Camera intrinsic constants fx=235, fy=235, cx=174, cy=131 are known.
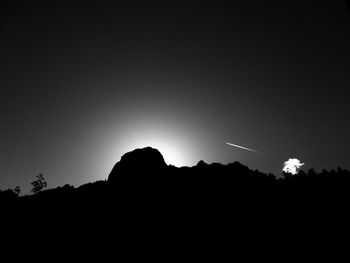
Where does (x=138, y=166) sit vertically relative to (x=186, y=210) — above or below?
above

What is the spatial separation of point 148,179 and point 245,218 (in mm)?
19587

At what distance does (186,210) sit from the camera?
1432 inches

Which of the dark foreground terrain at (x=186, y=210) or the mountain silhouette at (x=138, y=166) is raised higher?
the mountain silhouette at (x=138, y=166)

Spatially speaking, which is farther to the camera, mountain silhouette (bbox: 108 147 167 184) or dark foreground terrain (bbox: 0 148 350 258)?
mountain silhouette (bbox: 108 147 167 184)

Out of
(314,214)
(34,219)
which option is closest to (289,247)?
(314,214)

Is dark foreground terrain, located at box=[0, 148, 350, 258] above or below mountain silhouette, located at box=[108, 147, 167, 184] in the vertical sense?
below

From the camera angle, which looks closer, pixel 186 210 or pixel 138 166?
pixel 186 210

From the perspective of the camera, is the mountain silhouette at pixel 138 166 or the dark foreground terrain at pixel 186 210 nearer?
the dark foreground terrain at pixel 186 210

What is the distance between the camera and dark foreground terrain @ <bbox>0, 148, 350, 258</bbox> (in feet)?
100

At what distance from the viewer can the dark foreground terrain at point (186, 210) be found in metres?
30.6

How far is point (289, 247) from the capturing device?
27906 mm

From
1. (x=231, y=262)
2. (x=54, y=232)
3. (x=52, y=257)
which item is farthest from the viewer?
(x=54, y=232)

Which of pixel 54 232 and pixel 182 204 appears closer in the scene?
pixel 54 232

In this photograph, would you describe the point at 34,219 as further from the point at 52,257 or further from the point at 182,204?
the point at 182,204
